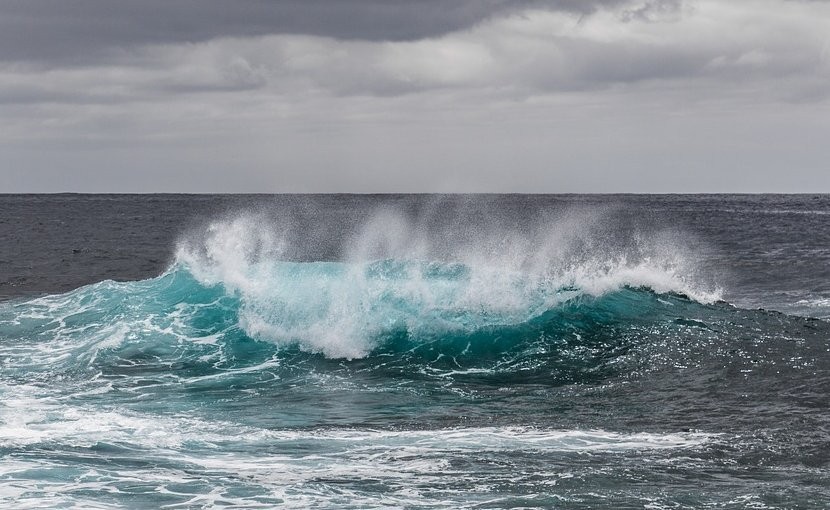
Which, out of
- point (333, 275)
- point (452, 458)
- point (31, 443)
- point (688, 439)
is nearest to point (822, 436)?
point (688, 439)

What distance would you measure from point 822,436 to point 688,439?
6.30 feet

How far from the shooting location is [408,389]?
17.8 meters

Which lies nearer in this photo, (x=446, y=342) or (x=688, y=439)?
(x=688, y=439)

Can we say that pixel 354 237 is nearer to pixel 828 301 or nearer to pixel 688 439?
pixel 828 301

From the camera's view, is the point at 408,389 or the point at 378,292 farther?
the point at 378,292

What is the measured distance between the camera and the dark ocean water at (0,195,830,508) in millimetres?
11578

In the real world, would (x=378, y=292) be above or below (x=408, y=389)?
above

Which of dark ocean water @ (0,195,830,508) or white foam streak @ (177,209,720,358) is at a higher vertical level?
white foam streak @ (177,209,720,358)

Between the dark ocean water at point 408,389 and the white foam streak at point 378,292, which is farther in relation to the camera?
the white foam streak at point 378,292

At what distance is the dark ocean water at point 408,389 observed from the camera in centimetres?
1158

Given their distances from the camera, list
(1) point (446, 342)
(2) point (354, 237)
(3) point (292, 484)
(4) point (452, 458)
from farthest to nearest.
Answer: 1. (2) point (354, 237)
2. (1) point (446, 342)
3. (4) point (452, 458)
4. (3) point (292, 484)

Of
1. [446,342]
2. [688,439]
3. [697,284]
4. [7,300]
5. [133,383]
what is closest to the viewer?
[688,439]

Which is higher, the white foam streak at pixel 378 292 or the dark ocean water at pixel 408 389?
the white foam streak at pixel 378 292

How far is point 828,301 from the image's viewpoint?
29.3 m
